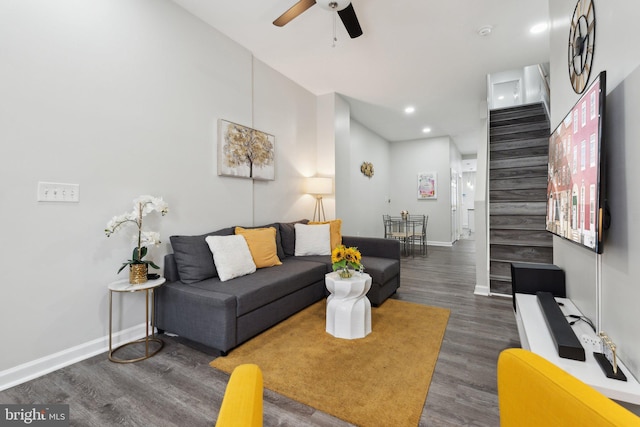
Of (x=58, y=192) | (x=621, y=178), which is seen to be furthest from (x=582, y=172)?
(x=58, y=192)

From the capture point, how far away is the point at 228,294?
2096mm

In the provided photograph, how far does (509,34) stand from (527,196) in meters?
1.81

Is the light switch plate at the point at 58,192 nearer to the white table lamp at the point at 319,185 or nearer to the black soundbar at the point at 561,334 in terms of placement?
the white table lamp at the point at 319,185

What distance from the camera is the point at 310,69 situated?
3777 mm

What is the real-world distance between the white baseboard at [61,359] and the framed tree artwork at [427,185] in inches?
271

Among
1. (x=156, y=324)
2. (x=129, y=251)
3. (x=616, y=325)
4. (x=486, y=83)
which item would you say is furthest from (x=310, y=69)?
(x=616, y=325)

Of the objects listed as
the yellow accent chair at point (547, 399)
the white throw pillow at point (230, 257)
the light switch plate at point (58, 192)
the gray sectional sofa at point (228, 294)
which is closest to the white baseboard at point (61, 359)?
the gray sectional sofa at point (228, 294)

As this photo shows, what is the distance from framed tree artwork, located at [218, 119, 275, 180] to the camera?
302 cm

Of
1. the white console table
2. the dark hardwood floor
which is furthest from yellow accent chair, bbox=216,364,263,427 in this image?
the white console table

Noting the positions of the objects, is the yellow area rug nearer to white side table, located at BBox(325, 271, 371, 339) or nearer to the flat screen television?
white side table, located at BBox(325, 271, 371, 339)

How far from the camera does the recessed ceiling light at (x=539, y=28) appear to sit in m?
2.85

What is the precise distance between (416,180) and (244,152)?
5.61 meters

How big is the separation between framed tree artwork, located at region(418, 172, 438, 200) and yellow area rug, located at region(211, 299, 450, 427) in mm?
5234

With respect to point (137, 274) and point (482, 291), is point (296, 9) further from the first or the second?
point (482, 291)
